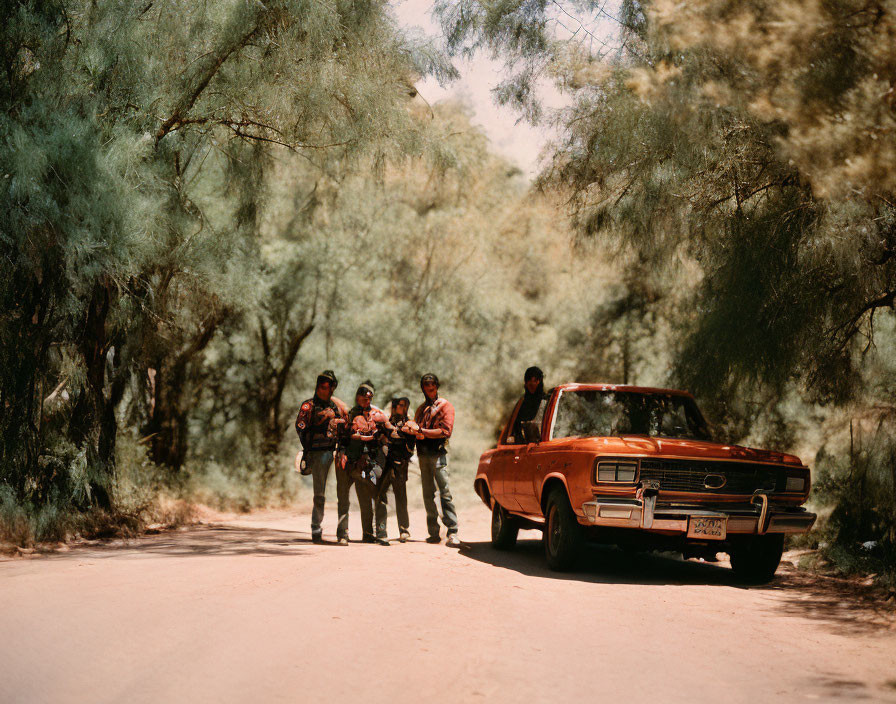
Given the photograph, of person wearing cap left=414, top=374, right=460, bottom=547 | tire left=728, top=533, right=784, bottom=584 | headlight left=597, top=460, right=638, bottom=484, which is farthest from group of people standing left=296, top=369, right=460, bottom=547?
tire left=728, top=533, right=784, bottom=584

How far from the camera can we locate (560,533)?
10.4 metres

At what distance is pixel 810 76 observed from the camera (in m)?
8.30

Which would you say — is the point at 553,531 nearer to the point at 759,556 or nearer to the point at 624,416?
the point at 624,416

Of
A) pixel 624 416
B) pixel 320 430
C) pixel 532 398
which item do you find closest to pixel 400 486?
pixel 320 430

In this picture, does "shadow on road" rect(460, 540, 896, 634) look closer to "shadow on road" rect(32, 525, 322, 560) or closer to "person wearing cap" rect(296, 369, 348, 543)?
"person wearing cap" rect(296, 369, 348, 543)

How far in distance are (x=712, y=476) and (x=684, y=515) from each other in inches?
23.0

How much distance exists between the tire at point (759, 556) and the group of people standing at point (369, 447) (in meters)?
3.66

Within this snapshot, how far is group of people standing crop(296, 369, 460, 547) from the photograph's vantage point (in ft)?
42.0

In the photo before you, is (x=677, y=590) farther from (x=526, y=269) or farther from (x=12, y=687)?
(x=526, y=269)

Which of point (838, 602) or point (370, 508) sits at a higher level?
point (370, 508)

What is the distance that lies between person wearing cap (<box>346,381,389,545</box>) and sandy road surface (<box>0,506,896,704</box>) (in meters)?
2.27

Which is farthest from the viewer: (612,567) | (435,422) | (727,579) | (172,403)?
(172,403)

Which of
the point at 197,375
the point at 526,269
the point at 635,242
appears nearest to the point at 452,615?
the point at 635,242

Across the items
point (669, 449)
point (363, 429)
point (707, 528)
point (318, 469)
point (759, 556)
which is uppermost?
point (363, 429)
